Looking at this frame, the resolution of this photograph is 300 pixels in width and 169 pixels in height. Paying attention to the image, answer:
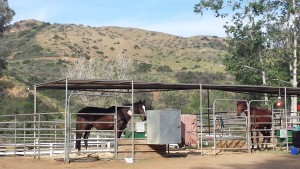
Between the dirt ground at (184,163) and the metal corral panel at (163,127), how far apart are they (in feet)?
1.81

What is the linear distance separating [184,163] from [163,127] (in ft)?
4.66

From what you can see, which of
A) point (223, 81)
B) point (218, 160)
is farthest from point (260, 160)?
point (223, 81)

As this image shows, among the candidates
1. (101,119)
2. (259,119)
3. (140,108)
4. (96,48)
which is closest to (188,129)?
(140,108)

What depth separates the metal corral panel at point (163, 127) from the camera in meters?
13.8

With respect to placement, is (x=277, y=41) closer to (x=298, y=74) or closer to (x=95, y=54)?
(x=298, y=74)

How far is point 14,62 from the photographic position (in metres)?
58.7

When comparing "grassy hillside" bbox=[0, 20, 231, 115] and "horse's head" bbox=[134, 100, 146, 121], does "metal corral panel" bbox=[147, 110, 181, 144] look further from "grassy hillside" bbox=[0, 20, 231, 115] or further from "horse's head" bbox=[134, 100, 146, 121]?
"grassy hillside" bbox=[0, 20, 231, 115]

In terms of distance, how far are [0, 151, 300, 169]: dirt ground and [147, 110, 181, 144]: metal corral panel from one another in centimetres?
55

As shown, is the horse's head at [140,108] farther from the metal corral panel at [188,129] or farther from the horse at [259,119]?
the horse at [259,119]

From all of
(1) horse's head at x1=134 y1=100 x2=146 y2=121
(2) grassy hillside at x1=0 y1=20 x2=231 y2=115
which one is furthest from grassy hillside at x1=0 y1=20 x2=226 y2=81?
(1) horse's head at x1=134 y1=100 x2=146 y2=121

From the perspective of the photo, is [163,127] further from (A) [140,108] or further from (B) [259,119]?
(B) [259,119]

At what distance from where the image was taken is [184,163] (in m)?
12.8

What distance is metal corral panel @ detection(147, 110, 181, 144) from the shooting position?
13844 mm

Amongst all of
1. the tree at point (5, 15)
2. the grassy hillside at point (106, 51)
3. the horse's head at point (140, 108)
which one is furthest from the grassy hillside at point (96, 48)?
the horse's head at point (140, 108)
